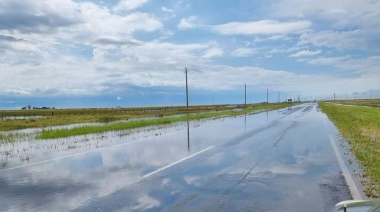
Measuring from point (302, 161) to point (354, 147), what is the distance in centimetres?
455

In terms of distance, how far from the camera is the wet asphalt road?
694 cm

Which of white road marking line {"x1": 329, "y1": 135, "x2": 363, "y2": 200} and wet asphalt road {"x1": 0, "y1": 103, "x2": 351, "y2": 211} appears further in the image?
white road marking line {"x1": 329, "y1": 135, "x2": 363, "y2": 200}

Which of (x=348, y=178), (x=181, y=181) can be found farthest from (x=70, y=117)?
(x=348, y=178)

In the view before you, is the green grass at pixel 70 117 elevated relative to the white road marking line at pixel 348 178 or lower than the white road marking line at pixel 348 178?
lower

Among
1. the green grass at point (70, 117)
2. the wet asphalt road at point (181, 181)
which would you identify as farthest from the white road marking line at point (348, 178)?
the green grass at point (70, 117)

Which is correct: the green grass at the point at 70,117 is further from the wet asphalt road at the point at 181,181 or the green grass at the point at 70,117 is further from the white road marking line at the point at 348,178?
the white road marking line at the point at 348,178

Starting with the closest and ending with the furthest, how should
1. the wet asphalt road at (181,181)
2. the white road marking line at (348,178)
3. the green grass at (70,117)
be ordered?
the wet asphalt road at (181,181)
the white road marking line at (348,178)
the green grass at (70,117)

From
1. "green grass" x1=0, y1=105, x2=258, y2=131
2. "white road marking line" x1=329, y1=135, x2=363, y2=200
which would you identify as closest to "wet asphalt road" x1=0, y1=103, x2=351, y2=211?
"white road marking line" x1=329, y1=135, x2=363, y2=200

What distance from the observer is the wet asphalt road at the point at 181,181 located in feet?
22.8

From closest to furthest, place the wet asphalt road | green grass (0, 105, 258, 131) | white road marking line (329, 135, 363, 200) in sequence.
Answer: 1. the wet asphalt road
2. white road marking line (329, 135, 363, 200)
3. green grass (0, 105, 258, 131)

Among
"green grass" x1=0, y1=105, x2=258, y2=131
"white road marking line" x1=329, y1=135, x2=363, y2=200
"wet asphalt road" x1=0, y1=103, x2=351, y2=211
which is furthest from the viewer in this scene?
"green grass" x1=0, y1=105, x2=258, y2=131

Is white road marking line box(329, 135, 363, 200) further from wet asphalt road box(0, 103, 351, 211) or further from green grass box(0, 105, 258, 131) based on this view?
green grass box(0, 105, 258, 131)

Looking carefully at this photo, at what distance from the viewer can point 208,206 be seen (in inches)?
263

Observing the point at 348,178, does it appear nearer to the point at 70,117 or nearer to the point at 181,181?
the point at 181,181
